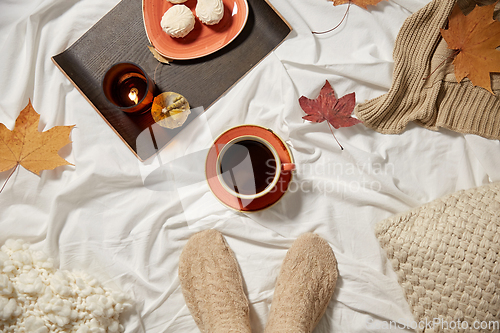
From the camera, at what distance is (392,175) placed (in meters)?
0.72

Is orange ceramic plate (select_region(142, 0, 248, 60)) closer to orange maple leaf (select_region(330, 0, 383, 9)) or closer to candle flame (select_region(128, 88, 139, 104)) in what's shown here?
candle flame (select_region(128, 88, 139, 104))

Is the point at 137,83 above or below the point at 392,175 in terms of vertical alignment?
above

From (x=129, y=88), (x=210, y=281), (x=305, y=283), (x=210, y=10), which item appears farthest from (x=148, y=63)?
(x=305, y=283)

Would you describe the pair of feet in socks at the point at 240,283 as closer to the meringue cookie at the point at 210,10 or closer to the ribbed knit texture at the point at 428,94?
the ribbed knit texture at the point at 428,94

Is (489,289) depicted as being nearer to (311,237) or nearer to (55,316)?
(311,237)

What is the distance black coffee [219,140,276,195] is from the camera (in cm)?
65

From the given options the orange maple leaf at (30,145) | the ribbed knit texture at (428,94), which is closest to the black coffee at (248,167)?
the ribbed knit texture at (428,94)

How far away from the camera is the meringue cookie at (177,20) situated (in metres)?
0.67

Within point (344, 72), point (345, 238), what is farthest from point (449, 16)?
point (345, 238)

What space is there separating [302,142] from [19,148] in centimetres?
69

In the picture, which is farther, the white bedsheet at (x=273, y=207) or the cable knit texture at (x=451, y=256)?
the white bedsheet at (x=273, y=207)

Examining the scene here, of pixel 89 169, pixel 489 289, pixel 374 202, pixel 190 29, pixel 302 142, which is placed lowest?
pixel 489 289

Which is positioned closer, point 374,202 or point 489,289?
point 489,289

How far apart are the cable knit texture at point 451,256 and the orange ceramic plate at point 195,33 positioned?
590 mm
